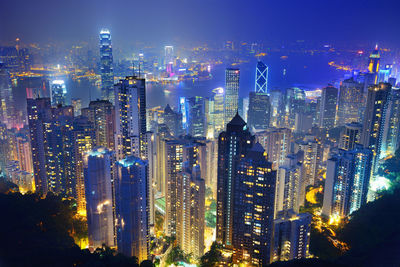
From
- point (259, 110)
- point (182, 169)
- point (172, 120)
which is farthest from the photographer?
point (259, 110)

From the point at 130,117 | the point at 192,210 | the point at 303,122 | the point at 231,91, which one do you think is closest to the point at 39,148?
the point at 130,117

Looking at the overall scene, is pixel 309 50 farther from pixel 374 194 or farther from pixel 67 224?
pixel 67 224

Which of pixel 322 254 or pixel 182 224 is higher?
pixel 182 224

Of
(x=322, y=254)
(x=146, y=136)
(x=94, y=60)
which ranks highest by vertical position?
(x=94, y=60)

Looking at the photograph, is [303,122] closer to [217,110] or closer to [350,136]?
[217,110]

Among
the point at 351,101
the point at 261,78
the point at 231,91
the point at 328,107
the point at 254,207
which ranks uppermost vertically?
the point at 261,78

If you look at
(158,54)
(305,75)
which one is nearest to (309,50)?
(305,75)
